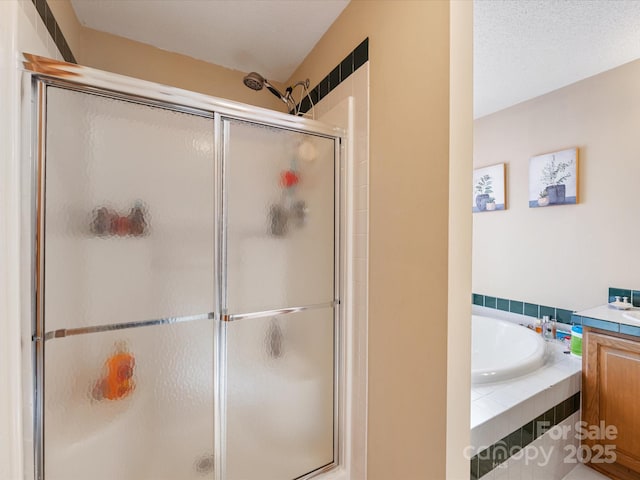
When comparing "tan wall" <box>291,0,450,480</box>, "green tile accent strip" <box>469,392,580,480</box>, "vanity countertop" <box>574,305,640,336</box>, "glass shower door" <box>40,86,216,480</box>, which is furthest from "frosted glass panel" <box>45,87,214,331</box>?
"vanity countertop" <box>574,305,640,336</box>

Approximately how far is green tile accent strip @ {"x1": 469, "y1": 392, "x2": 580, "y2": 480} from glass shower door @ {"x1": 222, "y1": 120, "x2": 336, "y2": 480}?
645 mm

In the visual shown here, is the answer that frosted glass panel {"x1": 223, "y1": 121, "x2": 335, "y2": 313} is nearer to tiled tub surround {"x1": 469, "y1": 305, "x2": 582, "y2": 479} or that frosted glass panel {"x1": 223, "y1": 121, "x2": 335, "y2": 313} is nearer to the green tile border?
tiled tub surround {"x1": 469, "y1": 305, "x2": 582, "y2": 479}

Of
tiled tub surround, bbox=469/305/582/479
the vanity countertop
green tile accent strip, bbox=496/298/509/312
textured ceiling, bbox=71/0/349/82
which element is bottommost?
tiled tub surround, bbox=469/305/582/479

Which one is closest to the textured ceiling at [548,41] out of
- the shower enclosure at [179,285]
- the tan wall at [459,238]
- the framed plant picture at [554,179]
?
the framed plant picture at [554,179]

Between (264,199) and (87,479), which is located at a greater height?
(264,199)

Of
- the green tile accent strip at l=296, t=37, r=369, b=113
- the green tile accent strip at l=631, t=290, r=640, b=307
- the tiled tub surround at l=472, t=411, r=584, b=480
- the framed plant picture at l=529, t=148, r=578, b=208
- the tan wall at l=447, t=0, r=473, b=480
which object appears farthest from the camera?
the framed plant picture at l=529, t=148, r=578, b=208

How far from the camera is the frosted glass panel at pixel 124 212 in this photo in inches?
32.7

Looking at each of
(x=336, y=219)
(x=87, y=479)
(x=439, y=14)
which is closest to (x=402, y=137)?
(x=439, y=14)

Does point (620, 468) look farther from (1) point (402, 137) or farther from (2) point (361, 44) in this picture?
(2) point (361, 44)

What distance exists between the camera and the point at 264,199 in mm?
1140

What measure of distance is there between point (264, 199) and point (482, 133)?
2.62 m

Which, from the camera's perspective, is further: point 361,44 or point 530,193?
point 530,193

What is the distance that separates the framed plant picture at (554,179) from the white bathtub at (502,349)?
1.08 meters

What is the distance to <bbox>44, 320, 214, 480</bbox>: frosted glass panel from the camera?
2.77 ft
